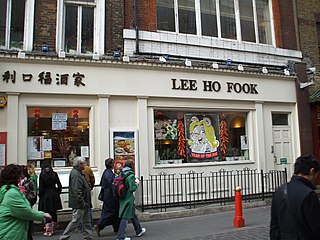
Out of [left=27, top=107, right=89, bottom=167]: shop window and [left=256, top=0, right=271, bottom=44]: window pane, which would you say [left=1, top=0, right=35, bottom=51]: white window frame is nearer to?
[left=27, top=107, right=89, bottom=167]: shop window

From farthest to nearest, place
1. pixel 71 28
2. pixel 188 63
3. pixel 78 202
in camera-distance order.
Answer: pixel 188 63 → pixel 71 28 → pixel 78 202

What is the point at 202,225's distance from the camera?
8938 millimetres

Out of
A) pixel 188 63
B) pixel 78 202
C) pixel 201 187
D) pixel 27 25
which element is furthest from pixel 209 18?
pixel 78 202

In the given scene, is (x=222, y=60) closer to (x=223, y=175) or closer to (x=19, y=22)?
(x=223, y=175)

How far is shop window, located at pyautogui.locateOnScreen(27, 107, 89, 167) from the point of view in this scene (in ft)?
34.2

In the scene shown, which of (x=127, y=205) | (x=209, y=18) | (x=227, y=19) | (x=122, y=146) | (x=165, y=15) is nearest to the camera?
(x=127, y=205)

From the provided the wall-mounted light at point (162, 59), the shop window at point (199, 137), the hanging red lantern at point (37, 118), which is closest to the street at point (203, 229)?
the shop window at point (199, 137)

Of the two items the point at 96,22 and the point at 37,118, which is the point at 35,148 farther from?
the point at 96,22

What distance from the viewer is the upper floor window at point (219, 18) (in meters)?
12.8

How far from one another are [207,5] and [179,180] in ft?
21.8

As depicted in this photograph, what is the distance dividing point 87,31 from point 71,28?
507 millimetres

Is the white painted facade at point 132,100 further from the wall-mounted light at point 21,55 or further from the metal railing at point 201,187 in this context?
the metal railing at point 201,187

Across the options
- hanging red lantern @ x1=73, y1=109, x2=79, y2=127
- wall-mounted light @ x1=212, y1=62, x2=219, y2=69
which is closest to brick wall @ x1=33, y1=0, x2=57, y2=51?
hanging red lantern @ x1=73, y1=109, x2=79, y2=127

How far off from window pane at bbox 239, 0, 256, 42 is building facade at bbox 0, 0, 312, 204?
0.04 m
